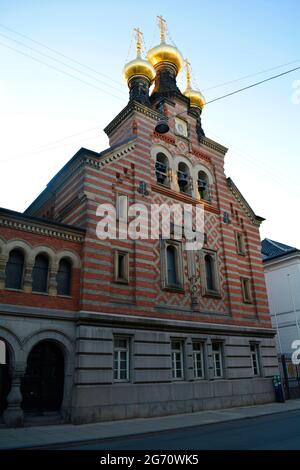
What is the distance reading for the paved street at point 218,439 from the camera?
9.80m

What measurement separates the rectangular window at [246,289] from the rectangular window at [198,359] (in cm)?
525

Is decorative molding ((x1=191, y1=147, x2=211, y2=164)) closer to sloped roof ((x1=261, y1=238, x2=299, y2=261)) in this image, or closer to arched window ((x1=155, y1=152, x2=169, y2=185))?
arched window ((x1=155, y1=152, x2=169, y2=185))

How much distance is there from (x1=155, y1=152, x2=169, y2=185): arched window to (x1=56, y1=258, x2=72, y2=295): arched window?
8.53 m

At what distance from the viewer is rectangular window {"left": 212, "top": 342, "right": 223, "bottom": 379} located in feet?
67.2

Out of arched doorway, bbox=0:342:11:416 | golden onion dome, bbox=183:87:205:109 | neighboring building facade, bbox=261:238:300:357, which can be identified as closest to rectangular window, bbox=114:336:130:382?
arched doorway, bbox=0:342:11:416

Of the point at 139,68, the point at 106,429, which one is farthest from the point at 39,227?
the point at 139,68

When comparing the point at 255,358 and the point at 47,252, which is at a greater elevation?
the point at 47,252

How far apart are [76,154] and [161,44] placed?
14.7 metres

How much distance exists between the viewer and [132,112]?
73.9 ft

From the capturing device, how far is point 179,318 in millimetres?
19516

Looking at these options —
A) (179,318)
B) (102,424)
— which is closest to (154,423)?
(102,424)

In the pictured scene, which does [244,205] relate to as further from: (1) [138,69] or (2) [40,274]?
(2) [40,274]

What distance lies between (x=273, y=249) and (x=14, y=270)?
27.0 meters
